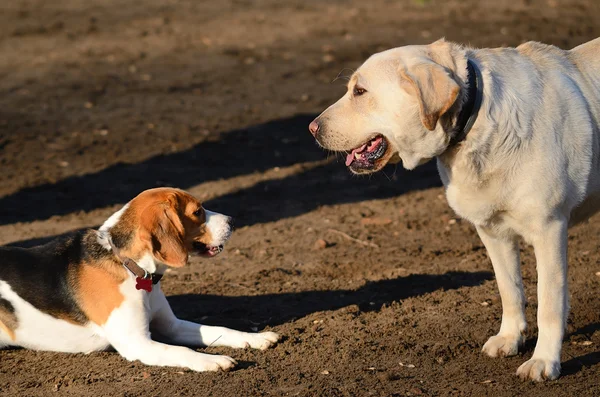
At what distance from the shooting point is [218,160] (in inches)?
448

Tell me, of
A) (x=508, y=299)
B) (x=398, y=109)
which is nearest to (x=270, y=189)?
(x=508, y=299)

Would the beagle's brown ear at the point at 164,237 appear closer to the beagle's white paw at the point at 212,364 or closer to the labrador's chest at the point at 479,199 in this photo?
the beagle's white paw at the point at 212,364

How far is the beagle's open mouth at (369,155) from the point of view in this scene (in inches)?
223

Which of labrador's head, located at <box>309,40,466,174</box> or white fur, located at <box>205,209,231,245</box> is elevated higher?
labrador's head, located at <box>309,40,466,174</box>

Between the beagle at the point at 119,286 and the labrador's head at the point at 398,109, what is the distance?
1.15 meters

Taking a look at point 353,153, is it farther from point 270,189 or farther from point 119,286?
point 270,189

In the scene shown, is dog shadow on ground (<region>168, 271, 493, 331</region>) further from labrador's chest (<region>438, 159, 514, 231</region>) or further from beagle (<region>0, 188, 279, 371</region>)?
labrador's chest (<region>438, 159, 514, 231</region>)

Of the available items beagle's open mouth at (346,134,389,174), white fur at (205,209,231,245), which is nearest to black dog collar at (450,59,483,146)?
beagle's open mouth at (346,134,389,174)

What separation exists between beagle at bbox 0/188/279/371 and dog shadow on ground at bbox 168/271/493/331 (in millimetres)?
612

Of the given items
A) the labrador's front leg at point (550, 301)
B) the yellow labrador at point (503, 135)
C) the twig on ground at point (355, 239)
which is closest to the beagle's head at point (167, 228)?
the yellow labrador at point (503, 135)

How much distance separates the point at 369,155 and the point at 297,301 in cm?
194

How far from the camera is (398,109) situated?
5430 mm

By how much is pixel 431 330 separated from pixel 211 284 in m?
2.15

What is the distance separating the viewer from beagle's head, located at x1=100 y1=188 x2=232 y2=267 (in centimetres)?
593
